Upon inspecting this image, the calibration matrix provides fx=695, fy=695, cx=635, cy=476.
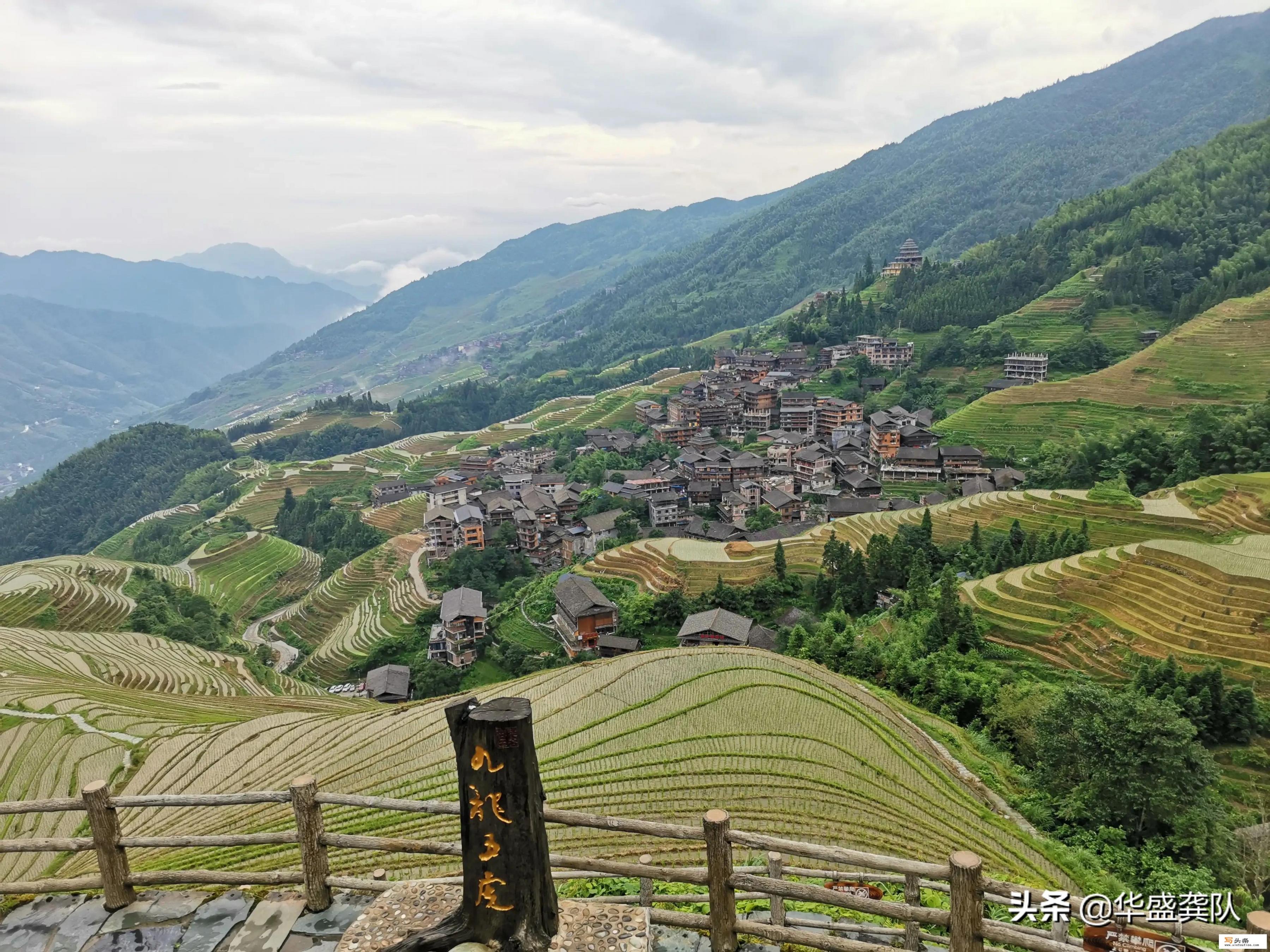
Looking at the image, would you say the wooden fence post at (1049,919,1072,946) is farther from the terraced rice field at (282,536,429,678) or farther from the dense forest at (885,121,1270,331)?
the dense forest at (885,121,1270,331)

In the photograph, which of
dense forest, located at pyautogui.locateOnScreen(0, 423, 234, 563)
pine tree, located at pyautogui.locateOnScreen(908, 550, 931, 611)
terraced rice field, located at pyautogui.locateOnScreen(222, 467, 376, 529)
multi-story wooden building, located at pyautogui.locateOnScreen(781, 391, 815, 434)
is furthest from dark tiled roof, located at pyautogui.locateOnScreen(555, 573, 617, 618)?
dense forest, located at pyautogui.locateOnScreen(0, 423, 234, 563)

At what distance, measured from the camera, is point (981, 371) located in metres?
55.1

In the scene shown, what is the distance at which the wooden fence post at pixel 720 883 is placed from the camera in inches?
158

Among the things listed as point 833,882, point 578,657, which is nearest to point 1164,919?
point 833,882

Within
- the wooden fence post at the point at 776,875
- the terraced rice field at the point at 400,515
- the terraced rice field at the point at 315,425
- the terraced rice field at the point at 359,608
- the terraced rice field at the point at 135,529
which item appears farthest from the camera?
the terraced rice field at the point at 315,425

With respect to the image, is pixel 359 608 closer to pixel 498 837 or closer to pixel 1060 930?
pixel 498 837

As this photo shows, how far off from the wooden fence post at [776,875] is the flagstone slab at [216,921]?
3761 mm

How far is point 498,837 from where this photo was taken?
358cm

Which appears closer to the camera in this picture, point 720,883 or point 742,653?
point 720,883

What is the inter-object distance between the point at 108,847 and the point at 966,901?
223 inches

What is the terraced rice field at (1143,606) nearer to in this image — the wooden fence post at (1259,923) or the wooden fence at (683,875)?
the wooden fence at (683,875)

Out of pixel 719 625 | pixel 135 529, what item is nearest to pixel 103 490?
pixel 135 529

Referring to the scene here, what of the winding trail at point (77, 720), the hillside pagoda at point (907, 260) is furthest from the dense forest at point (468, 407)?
the winding trail at point (77, 720)

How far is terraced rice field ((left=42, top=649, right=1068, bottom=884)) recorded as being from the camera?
33.8 ft
